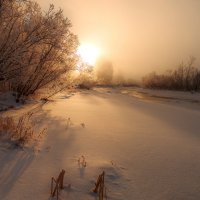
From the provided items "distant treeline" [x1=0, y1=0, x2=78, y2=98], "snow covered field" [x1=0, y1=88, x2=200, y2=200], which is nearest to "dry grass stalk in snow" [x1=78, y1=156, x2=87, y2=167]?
"snow covered field" [x1=0, y1=88, x2=200, y2=200]

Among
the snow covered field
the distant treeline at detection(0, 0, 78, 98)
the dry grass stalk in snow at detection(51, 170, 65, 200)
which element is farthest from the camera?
the distant treeline at detection(0, 0, 78, 98)

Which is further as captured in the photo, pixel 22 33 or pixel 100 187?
pixel 22 33

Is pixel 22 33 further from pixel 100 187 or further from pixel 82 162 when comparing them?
pixel 100 187

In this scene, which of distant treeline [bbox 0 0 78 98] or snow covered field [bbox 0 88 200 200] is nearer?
snow covered field [bbox 0 88 200 200]

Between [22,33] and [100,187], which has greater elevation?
[22,33]

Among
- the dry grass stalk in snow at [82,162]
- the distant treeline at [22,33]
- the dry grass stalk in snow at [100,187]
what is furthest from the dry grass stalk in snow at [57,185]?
the distant treeline at [22,33]

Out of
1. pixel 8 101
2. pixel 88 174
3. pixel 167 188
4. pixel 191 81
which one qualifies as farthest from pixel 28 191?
pixel 191 81

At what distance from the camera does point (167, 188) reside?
4223mm

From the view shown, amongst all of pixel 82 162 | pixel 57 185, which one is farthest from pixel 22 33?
pixel 57 185

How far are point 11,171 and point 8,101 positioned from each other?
8509 mm

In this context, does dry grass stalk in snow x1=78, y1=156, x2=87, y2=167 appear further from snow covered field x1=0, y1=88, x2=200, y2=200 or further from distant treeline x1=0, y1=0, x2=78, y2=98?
distant treeline x1=0, y1=0, x2=78, y2=98

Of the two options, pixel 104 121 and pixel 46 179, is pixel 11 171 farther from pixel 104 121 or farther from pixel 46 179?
pixel 104 121

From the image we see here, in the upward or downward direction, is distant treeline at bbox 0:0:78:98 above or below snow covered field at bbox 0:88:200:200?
above

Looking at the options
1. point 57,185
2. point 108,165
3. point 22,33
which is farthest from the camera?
point 22,33
